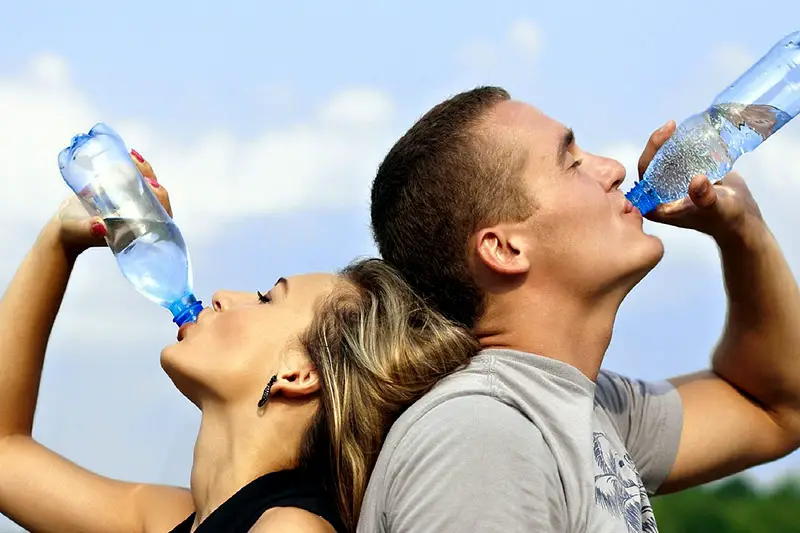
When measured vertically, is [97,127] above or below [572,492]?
above

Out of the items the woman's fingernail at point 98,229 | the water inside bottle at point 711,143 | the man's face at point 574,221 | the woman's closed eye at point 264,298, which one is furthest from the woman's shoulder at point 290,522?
the water inside bottle at point 711,143

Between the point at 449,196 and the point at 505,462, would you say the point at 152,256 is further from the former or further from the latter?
the point at 505,462

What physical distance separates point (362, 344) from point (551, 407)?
21.4 inches

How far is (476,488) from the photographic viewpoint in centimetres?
247

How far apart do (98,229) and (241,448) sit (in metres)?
0.94

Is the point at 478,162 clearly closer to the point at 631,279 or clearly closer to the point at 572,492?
the point at 631,279

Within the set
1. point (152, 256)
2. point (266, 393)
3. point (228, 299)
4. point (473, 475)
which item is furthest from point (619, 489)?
point (152, 256)

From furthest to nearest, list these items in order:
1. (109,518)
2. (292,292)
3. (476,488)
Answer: (109,518) < (292,292) < (476,488)

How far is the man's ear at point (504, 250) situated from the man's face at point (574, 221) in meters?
0.02

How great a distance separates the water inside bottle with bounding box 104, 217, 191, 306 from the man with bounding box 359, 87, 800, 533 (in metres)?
0.78

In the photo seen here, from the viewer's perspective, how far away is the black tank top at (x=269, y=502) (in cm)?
292

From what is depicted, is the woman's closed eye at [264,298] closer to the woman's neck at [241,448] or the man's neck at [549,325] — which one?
the woman's neck at [241,448]

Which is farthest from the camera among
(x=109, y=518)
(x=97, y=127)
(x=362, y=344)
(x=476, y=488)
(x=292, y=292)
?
(x=97, y=127)

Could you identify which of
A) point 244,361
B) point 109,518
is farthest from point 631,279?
point 109,518
